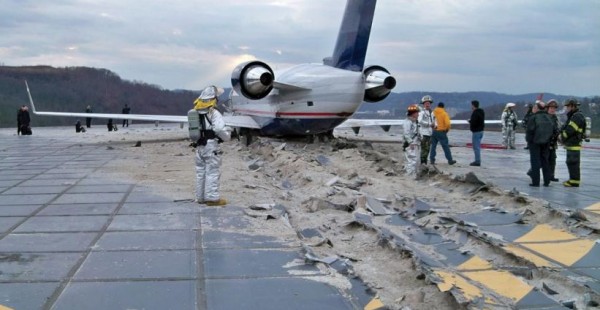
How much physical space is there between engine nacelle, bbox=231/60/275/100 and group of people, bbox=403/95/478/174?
5.81m

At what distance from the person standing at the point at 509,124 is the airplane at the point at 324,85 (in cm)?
539

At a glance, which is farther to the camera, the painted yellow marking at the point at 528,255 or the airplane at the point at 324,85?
the airplane at the point at 324,85

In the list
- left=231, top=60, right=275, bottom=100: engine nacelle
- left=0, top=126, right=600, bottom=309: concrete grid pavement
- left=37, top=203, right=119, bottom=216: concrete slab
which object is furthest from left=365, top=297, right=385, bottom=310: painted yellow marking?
left=231, top=60, right=275, bottom=100: engine nacelle

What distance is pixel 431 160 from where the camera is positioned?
1633cm

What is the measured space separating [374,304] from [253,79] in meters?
14.8

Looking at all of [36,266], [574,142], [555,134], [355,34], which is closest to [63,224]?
[36,266]

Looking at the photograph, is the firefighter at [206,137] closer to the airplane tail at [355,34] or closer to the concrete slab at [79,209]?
the concrete slab at [79,209]

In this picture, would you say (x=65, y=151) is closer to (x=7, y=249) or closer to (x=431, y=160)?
(x=431, y=160)

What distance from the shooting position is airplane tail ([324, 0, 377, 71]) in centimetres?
2047

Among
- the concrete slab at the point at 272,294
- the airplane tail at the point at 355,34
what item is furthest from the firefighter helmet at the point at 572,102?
the airplane tail at the point at 355,34

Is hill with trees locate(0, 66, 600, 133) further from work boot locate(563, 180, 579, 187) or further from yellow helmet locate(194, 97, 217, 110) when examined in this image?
yellow helmet locate(194, 97, 217, 110)

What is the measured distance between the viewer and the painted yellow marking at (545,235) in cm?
708

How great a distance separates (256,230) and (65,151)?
16.2m

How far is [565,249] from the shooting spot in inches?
260
